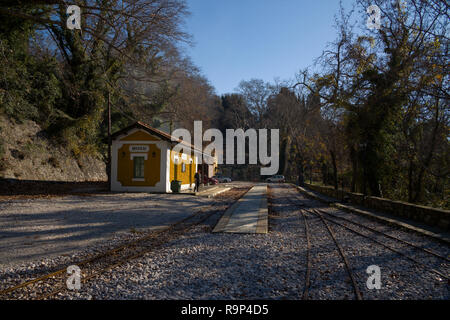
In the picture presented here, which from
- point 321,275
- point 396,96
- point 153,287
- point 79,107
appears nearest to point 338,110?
point 396,96

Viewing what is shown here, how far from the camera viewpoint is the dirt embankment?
59.0 ft

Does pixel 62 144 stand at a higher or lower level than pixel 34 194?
higher

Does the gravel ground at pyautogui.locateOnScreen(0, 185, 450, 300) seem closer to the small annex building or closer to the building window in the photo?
the small annex building

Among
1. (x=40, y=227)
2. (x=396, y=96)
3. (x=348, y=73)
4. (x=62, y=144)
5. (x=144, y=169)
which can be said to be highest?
(x=348, y=73)

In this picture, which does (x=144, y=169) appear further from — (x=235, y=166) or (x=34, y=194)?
(x=235, y=166)

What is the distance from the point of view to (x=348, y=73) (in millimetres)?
15883

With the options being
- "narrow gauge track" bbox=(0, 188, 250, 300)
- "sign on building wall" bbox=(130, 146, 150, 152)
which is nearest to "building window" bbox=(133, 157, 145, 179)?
"sign on building wall" bbox=(130, 146, 150, 152)

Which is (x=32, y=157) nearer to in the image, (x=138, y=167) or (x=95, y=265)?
(x=138, y=167)

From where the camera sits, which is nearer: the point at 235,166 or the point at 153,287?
the point at 153,287

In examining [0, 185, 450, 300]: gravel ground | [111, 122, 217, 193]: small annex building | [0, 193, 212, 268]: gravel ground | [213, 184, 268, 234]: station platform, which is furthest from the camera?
[111, 122, 217, 193]: small annex building

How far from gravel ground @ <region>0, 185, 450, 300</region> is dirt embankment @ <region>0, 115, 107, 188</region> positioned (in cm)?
Result: 1579

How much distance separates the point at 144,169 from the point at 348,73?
527 inches

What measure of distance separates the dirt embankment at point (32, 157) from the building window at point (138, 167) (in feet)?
20.6

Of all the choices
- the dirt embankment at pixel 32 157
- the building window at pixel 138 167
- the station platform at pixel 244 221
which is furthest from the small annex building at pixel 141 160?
the station platform at pixel 244 221
